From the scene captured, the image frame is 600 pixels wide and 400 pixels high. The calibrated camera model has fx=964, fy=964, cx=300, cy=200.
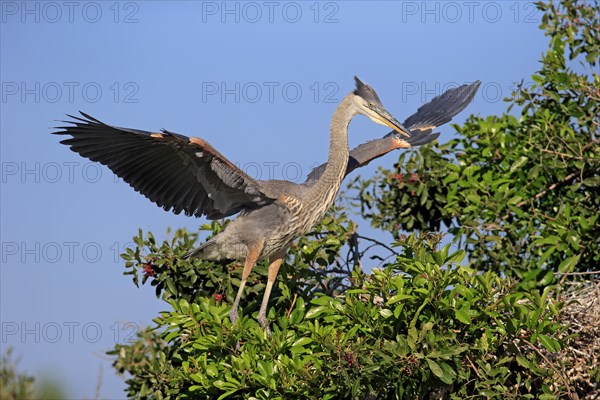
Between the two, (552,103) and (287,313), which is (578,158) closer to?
(552,103)

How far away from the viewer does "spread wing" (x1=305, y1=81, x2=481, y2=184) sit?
8.49 meters

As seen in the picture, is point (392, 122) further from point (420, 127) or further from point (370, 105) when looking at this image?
point (420, 127)

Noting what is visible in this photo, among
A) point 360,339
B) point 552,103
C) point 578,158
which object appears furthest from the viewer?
→ point 552,103

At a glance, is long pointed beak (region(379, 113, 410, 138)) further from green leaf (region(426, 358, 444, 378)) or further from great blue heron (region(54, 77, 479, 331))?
green leaf (region(426, 358, 444, 378))

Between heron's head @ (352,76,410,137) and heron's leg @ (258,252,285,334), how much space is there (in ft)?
4.51

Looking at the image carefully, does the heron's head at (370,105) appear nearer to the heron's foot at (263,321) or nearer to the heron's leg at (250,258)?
the heron's leg at (250,258)

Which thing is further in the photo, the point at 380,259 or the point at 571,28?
the point at 571,28

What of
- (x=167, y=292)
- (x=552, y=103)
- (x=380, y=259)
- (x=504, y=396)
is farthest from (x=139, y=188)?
(x=552, y=103)

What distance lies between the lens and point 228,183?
290 inches

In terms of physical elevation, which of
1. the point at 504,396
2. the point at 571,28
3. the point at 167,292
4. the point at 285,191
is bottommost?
the point at 504,396

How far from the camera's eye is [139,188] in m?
7.43

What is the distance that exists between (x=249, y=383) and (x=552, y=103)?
416 centimetres

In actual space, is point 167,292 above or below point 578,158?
below

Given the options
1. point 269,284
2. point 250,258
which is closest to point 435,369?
point 269,284
